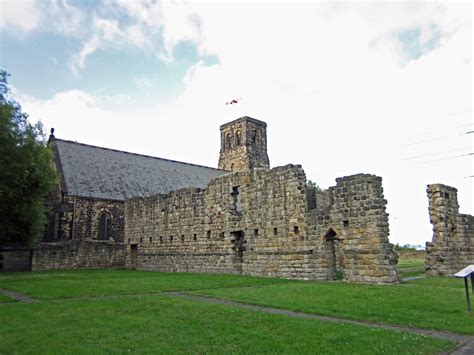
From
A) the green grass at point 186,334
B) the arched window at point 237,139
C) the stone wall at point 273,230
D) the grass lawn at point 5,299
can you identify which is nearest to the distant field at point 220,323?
the green grass at point 186,334

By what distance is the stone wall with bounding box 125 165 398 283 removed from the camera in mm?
15703

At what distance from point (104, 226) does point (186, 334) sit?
30.9 meters

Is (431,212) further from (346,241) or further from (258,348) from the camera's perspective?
(258,348)

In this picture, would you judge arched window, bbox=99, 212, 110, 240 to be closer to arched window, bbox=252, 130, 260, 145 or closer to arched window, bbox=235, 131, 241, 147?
arched window, bbox=235, 131, 241, 147

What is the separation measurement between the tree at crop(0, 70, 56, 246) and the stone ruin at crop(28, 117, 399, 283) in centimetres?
721

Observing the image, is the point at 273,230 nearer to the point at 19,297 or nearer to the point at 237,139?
the point at 19,297

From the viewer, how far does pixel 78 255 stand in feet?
97.6

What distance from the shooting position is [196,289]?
46.8 feet

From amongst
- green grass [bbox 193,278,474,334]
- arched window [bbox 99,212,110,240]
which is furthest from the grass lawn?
arched window [bbox 99,212,110,240]

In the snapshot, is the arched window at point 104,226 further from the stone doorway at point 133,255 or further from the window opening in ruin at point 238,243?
the window opening in ruin at point 238,243

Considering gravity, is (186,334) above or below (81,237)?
below

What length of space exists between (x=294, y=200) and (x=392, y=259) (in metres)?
5.10

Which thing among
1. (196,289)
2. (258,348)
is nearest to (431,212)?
(196,289)

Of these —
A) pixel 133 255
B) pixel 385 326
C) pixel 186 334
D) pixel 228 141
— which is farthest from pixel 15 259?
pixel 228 141
